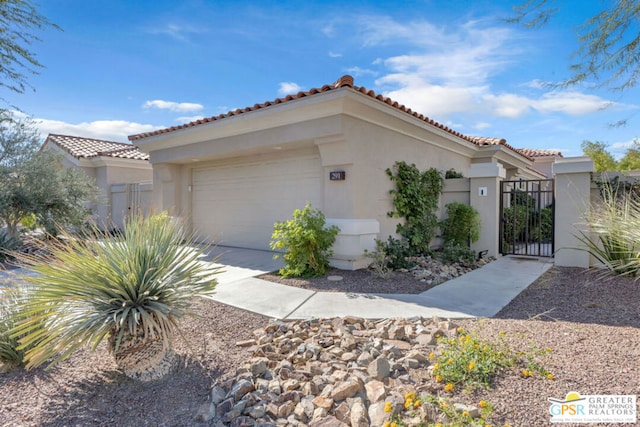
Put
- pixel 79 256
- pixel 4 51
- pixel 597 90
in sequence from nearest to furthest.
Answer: pixel 79 256
pixel 4 51
pixel 597 90

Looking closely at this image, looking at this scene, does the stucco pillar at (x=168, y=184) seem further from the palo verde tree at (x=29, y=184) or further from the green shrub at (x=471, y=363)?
the green shrub at (x=471, y=363)

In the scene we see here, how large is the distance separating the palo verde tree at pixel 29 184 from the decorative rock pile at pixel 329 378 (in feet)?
35.3

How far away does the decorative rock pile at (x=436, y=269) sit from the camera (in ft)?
24.0

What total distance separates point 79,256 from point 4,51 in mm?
4181

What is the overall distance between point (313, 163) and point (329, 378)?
6514 mm

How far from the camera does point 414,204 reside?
368 inches

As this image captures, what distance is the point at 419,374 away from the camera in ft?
10.8

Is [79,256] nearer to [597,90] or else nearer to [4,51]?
[4,51]

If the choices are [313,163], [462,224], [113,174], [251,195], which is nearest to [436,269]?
[462,224]

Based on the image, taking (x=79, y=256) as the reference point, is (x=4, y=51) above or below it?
above

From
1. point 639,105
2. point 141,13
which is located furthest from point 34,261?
point 639,105

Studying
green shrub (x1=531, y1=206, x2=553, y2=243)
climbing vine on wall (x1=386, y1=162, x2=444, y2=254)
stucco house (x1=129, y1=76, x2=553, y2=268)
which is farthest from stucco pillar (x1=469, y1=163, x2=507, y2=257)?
green shrub (x1=531, y1=206, x2=553, y2=243)

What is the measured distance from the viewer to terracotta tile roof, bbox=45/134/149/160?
1645 centimetres

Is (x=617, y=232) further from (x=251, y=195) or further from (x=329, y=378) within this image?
(x=251, y=195)
